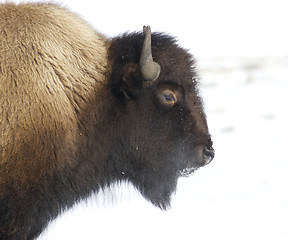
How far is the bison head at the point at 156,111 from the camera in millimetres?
3770

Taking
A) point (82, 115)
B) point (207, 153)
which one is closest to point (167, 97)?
point (207, 153)

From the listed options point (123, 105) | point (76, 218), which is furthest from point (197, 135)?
point (76, 218)

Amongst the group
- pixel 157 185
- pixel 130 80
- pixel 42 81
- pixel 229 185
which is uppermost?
pixel 42 81

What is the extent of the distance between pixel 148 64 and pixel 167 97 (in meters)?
0.29

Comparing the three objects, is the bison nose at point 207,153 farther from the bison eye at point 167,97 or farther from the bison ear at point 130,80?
the bison ear at point 130,80

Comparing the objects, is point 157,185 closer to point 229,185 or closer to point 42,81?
point 42,81

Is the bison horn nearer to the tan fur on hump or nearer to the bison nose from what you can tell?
the tan fur on hump

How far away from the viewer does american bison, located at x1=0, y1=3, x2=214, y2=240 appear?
3385 mm

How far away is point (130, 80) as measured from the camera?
12.3 feet

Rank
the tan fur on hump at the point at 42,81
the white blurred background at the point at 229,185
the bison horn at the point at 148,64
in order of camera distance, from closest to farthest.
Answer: the tan fur on hump at the point at 42,81, the bison horn at the point at 148,64, the white blurred background at the point at 229,185

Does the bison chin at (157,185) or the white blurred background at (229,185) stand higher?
the bison chin at (157,185)

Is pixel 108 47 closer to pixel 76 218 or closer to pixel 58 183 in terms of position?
pixel 58 183

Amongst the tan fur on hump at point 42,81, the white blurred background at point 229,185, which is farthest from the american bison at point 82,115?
the white blurred background at point 229,185

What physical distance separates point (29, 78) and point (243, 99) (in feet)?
34.8
